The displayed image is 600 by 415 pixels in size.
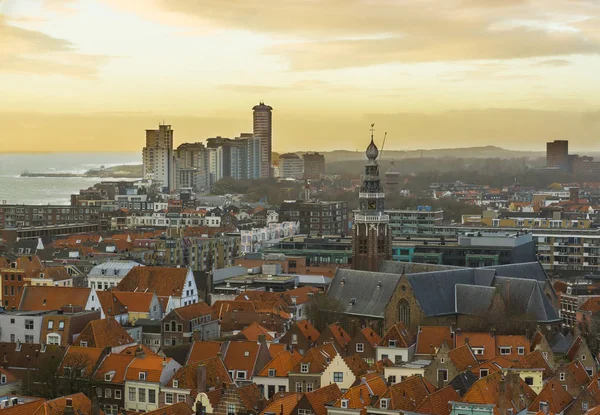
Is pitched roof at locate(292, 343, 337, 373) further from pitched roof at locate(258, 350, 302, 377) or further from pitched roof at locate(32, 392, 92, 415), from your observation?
pitched roof at locate(32, 392, 92, 415)

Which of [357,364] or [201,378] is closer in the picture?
[201,378]

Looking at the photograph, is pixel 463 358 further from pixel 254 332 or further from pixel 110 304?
pixel 110 304

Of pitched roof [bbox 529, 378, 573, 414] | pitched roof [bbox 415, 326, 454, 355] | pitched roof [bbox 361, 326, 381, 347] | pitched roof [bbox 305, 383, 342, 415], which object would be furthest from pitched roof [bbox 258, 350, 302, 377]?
pitched roof [bbox 529, 378, 573, 414]

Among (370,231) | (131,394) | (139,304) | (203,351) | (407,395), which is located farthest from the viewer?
(370,231)

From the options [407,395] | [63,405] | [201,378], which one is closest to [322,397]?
[407,395]

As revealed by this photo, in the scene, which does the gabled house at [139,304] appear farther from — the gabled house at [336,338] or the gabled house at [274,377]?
the gabled house at [274,377]

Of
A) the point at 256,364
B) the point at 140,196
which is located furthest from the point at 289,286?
the point at 140,196

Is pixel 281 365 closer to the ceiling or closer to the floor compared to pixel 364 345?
closer to the ceiling

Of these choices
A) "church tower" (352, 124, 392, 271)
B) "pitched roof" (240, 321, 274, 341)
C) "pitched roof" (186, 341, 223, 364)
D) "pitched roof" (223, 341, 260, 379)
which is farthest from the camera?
"church tower" (352, 124, 392, 271)

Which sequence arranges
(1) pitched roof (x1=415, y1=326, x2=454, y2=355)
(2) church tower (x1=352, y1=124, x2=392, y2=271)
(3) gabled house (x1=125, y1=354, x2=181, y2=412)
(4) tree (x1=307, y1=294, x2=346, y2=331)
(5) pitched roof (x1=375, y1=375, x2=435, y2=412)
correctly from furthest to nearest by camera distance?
1. (2) church tower (x1=352, y1=124, x2=392, y2=271)
2. (4) tree (x1=307, y1=294, x2=346, y2=331)
3. (1) pitched roof (x1=415, y1=326, x2=454, y2=355)
4. (3) gabled house (x1=125, y1=354, x2=181, y2=412)
5. (5) pitched roof (x1=375, y1=375, x2=435, y2=412)
